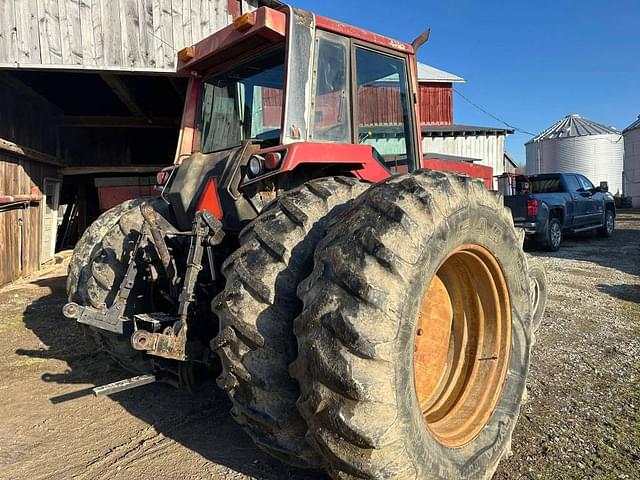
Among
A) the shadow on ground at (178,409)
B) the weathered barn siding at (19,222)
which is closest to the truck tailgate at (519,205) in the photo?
the shadow on ground at (178,409)

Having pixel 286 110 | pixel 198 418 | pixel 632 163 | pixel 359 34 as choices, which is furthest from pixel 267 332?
pixel 632 163

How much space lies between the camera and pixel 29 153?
9.04 metres

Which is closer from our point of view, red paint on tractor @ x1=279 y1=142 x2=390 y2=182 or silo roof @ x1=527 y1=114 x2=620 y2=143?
red paint on tractor @ x1=279 y1=142 x2=390 y2=182

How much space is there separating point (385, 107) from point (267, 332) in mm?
2286

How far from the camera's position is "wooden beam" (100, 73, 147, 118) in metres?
8.24

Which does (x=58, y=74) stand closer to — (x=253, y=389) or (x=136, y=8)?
(x=136, y=8)

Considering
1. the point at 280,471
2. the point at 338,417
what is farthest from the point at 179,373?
the point at 338,417

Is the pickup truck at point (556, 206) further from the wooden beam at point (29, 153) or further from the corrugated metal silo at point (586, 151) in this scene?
the corrugated metal silo at point (586, 151)

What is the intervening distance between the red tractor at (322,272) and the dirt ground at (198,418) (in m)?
0.37

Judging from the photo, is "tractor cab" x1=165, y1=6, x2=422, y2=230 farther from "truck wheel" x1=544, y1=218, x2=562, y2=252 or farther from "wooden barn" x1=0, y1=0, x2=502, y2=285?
"truck wheel" x1=544, y1=218, x2=562, y2=252

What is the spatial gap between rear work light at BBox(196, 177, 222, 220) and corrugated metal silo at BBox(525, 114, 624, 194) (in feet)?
108

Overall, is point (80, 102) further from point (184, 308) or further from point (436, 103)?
point (436, 103)

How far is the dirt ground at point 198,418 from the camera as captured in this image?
2672 millimetres

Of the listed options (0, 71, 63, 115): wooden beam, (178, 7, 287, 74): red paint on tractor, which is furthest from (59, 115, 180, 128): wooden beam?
(178, 7, 287, 74): red paint on tractor
